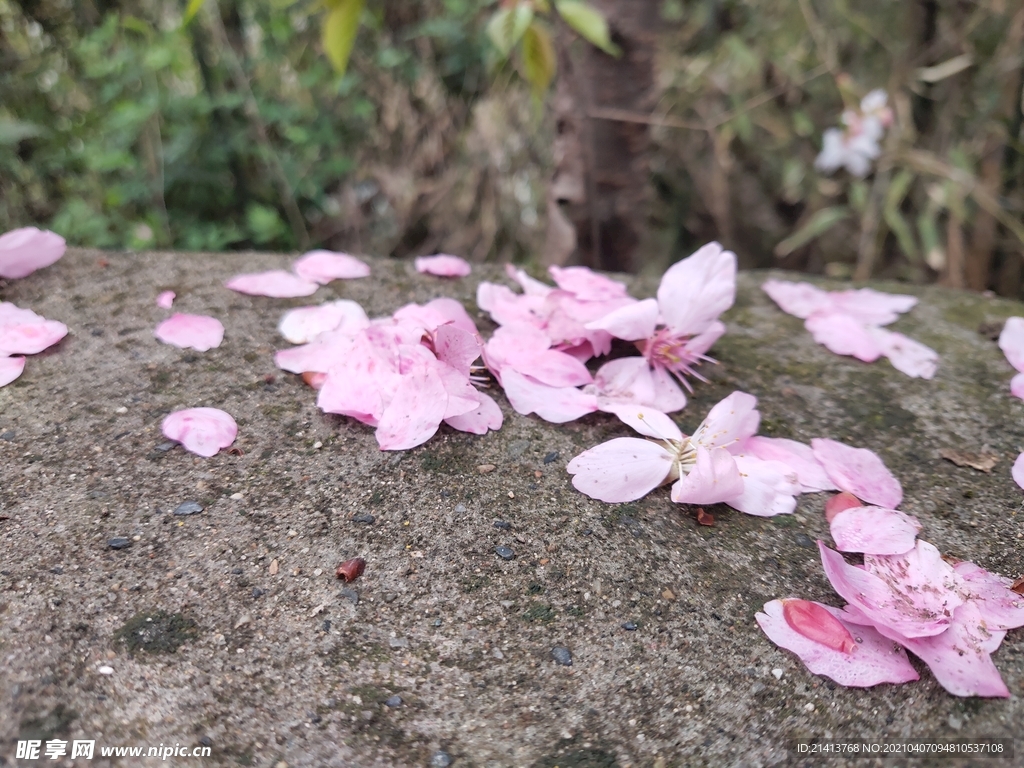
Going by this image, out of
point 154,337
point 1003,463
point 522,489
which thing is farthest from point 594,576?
point 154,337

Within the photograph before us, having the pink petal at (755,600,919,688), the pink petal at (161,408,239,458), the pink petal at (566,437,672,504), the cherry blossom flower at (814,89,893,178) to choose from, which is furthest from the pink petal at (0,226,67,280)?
the cherry blossom flower at (814,89,893,178)

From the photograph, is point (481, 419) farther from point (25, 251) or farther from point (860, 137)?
point (860, 137)

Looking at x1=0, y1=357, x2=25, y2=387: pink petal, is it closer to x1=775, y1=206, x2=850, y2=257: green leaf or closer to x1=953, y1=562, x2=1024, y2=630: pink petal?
x1=953, y1=562, x2=1024, y2=630: pink petal

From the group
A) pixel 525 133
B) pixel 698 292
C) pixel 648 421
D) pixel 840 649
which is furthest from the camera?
pixel 525 133

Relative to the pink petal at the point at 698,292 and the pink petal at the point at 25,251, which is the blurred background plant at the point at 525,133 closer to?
the pink petal at the point at 25,251

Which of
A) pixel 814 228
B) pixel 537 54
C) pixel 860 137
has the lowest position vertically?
pixel 814 228

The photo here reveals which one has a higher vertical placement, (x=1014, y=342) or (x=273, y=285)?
(x=273, y=285)

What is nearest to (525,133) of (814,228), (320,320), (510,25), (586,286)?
(814,228)
